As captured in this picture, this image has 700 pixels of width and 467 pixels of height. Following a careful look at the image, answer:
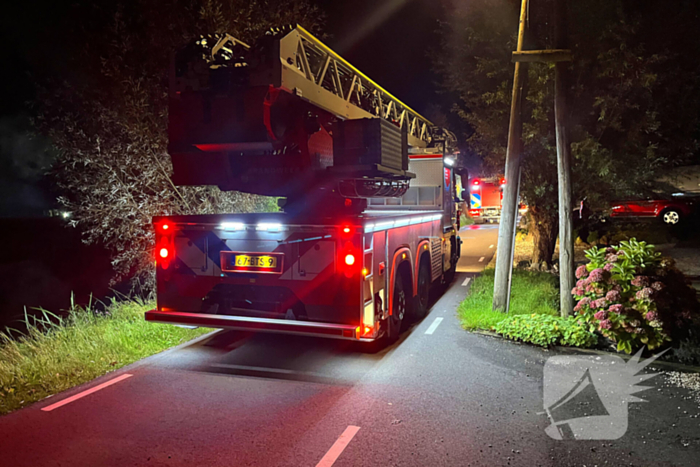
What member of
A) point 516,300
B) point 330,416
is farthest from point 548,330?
point 330,416

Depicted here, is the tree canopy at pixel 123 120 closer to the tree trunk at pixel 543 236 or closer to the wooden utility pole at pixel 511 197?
the wooden utility pole at pixel 511 197

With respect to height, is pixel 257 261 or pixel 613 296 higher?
pixel 257 261

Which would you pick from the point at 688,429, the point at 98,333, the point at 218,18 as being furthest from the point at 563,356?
the point at 218,18

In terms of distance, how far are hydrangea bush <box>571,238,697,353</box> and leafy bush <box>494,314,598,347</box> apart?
175 mm

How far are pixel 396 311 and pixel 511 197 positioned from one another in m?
2.81

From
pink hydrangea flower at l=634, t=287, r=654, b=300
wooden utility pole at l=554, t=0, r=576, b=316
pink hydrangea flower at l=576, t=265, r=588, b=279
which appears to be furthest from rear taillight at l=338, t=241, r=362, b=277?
wooden utility pole at l=554, t=0, r=576, b=316

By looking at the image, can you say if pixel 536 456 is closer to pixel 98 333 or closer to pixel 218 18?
pixel 98 333

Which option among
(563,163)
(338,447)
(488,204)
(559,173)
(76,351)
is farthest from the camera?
(488,204)

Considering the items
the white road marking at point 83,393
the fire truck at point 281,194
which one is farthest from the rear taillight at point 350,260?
the white road marking at point 83,393

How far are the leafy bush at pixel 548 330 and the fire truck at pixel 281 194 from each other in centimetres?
153

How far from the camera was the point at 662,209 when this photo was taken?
20266mm

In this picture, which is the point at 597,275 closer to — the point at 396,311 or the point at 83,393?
the point at 396,311

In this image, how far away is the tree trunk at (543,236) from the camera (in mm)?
13625

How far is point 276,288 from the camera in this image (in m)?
6.17
